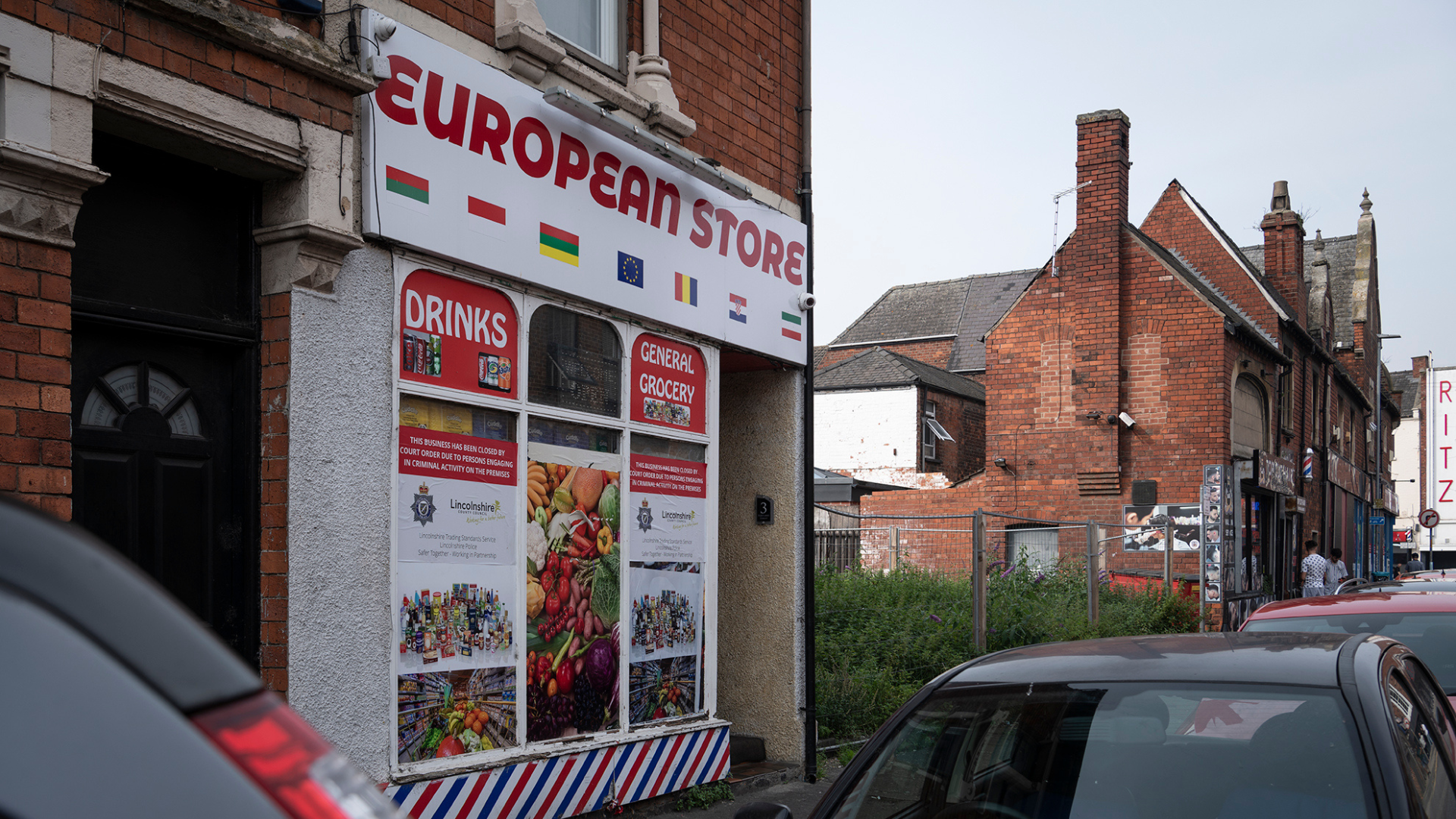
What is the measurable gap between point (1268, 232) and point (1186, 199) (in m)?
2.72

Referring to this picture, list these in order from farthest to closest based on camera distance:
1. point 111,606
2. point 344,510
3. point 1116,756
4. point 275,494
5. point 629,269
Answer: point 629,269, point 344,510, point 275,494, point 1116,756, point 111,606

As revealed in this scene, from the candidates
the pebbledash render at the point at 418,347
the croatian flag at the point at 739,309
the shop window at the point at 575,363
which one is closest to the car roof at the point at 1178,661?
the pebbledash render at the point at 418,347

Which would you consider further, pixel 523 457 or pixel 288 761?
pixel 523 457

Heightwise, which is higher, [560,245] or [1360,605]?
[560,245]

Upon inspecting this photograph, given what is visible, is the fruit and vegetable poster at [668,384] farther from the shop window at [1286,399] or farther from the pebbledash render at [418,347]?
the shop window at [1286,399]

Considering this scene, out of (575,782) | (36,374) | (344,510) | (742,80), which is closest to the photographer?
(36,374)

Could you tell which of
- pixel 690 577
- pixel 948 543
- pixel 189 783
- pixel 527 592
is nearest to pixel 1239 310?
pixel 948 543

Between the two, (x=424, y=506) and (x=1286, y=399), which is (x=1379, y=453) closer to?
(x=1286, y=399)

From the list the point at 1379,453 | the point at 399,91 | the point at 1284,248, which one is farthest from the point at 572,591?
the point at 1379,453

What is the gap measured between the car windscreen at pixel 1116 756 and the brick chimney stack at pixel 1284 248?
28776mm

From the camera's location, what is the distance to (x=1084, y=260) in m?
22.9

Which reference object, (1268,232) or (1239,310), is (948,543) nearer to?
(1239,310)

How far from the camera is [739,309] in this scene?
8.94m

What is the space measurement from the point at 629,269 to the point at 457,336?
1.62 m
